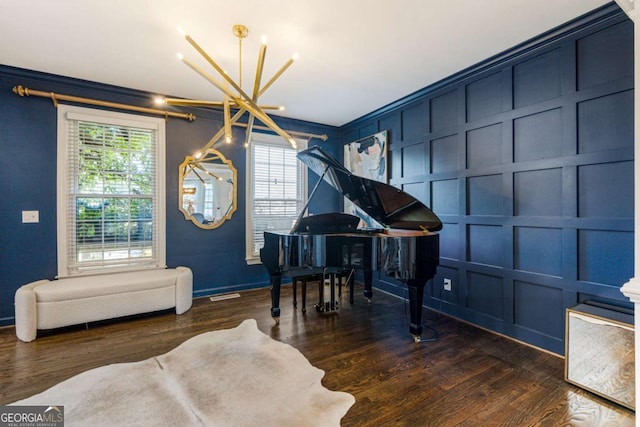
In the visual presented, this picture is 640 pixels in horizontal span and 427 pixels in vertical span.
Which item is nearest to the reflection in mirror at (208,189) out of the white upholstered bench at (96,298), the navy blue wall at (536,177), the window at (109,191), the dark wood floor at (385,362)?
the window at (109,191)

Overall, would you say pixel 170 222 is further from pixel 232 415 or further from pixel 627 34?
pixel 627 34

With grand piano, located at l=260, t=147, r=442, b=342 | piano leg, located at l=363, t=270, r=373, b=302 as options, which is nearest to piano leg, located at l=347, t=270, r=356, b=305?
piano leg, located at l=363, t=270, r=373, b=302

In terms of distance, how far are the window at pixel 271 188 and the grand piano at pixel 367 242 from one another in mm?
1214

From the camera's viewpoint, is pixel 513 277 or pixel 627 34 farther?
pixel 513 277

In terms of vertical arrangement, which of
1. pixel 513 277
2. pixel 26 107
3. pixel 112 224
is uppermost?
pixel 26 107

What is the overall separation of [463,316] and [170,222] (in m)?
3.69

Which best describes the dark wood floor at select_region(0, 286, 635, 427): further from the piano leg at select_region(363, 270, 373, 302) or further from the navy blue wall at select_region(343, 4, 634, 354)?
the navy blue wall at select_region(343, 4, 634, 354)

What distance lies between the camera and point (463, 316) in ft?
10.2

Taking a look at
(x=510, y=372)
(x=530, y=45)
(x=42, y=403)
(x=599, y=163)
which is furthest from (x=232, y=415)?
(x=530, y=45)

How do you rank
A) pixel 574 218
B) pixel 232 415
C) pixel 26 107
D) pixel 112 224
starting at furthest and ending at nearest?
1. pixel 112 224
2. pixel 26 107
3. pixel 574 218
4. pixel 232 415

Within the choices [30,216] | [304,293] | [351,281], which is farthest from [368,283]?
[30,216]

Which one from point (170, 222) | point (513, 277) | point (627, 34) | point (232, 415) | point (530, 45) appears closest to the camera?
point (232, 415)

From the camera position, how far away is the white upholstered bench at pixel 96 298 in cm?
270

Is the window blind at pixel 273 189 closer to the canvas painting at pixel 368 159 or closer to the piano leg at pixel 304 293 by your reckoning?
the canvas painting at pixel 368 159
